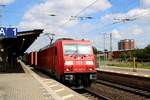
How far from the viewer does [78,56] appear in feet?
68.5

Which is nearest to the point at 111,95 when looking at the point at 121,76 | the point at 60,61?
the point at 60,61

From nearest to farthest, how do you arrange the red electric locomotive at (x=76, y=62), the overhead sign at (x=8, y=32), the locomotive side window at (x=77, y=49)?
1. the red electric locomotive at (x=76, y=62)
2. the locomotive side window at (x=77, y=49)
3. the overhead sign at (x=8, y=32)

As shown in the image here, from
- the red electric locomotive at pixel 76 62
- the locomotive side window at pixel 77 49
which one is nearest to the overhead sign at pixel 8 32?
the red electric locomotive at pixel 76 62

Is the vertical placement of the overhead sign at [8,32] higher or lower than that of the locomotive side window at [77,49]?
higher

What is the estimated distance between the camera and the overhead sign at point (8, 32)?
2897cm

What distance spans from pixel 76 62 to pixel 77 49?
36.4 inches

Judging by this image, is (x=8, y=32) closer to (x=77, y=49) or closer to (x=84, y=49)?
(x=77, y=49)

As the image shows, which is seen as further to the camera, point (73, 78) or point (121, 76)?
point (121, 76)

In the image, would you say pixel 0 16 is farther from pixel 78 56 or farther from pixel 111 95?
pixel 111 95

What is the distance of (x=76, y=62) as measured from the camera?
20609 mm

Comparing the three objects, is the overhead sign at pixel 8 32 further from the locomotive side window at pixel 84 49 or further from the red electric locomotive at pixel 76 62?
the locomotive side window at pixel 84 49

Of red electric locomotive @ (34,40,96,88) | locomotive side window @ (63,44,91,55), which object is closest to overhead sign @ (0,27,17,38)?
red electric locomotive @ (34,40,96,88)

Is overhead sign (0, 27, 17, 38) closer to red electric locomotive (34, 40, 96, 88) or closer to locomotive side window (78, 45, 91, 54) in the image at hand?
red electric locomotive (34, 40, 96, 88)

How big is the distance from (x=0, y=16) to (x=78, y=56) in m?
11.3
